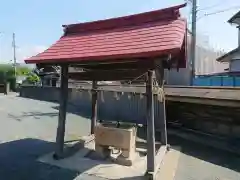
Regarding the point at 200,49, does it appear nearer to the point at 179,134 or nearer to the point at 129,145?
the point at 179,134

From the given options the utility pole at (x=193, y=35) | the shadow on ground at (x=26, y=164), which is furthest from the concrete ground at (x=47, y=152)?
the utility pole at (x=193, y=35)

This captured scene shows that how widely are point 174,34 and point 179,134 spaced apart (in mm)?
6153

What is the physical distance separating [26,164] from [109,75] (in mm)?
3032

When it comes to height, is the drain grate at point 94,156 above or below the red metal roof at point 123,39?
below

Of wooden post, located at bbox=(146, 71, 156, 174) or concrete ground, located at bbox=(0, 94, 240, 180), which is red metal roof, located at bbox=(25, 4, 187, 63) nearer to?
wooden post, located at bbox=(146, 71, 156, 174)

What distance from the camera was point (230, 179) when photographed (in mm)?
6285

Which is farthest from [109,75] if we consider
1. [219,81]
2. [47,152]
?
[219,81]

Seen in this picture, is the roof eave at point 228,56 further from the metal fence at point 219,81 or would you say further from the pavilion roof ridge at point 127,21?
the pavilion roof ridge at point 127,21

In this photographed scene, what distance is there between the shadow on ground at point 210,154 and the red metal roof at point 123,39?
3.44 m

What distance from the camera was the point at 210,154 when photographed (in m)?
8.35

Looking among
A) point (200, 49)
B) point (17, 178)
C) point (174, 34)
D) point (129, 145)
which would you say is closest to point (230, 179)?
point (129, 145)

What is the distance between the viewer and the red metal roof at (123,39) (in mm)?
5566

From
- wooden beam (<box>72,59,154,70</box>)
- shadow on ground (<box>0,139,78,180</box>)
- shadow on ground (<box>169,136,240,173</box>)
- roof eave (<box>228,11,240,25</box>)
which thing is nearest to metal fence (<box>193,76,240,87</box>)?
roof eave (<box>228,11,240,25</box>)

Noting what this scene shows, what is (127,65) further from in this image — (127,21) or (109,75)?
(127,21)
